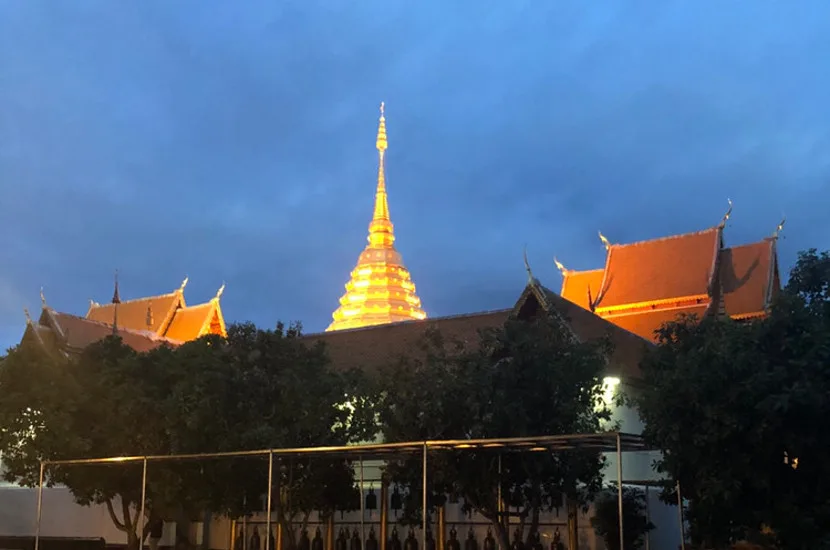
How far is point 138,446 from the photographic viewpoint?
20.4 meters

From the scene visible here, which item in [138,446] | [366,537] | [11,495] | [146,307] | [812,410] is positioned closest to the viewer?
[812,410]

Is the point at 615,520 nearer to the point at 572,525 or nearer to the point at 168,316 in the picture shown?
the point at 572,525

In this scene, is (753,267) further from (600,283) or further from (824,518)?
(824,518)

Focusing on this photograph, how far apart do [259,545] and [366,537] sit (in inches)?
118

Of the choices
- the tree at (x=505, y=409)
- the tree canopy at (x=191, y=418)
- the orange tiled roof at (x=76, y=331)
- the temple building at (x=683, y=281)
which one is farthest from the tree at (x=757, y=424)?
the orange tiled roof at (x=76, y=331)

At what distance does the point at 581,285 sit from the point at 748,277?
6820 millimetres

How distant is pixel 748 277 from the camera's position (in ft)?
110

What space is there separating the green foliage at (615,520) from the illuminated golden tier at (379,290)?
3024cm

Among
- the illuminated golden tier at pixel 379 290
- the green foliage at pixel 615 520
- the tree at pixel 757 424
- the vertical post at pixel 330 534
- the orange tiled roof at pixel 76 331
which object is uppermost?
the illuminated golden tier at pixel 379 290

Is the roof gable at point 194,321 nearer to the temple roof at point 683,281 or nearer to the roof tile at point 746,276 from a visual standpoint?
the temple roof at point 683,281

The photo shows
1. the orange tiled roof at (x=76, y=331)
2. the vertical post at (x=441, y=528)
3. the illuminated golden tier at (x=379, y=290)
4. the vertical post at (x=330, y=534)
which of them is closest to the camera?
the vertical post at (x=441, y=528)

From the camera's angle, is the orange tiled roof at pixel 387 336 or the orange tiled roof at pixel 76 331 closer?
the orange tiled roof at pixel 387 336

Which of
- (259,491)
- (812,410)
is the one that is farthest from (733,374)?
(259,491)

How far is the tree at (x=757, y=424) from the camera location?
433 inches
